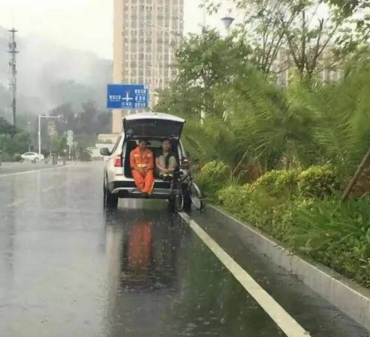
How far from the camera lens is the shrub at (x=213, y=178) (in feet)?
54.4

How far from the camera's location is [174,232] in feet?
38.4

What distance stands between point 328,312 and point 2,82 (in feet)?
516

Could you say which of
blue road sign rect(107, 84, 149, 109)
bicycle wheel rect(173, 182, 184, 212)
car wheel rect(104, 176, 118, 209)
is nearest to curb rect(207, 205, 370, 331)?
bicycle wheel rect(173, 182, 184, 212)

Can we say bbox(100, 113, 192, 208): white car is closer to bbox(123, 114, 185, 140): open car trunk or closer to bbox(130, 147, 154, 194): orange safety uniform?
bbox(123, 114, 185, 140): open car trunk

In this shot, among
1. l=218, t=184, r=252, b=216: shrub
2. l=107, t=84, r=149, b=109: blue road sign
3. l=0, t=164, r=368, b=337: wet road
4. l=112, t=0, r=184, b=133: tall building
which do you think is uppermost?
l=112, t=0, r=184, b=133: tall building

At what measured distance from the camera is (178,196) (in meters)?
15.2

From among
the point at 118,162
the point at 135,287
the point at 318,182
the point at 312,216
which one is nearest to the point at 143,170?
the point at 118,162

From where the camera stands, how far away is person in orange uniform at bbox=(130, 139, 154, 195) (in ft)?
49.3

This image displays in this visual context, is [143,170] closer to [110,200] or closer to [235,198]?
[110,200]

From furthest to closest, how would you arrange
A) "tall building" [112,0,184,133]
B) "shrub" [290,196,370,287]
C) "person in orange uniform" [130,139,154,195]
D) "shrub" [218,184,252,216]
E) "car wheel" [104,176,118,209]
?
1. "tall building" [112,0,184,133]
2. "car wheel" [104,176,118,209]
3. "person in orange uniform" [130,139,154,195]
4. "shrub" [218,184,252,216]
5. "shrub" [290,196,370,287]

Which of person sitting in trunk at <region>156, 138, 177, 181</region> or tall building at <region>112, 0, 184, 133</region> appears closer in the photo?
person sitting in trunk at <region>156, 138, 177, 181</region>

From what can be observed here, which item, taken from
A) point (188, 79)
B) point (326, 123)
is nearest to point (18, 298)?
point (326, 123)

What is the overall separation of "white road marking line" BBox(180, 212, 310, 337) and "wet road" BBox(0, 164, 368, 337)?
3.0 inches

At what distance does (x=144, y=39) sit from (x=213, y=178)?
3945 centimetres
